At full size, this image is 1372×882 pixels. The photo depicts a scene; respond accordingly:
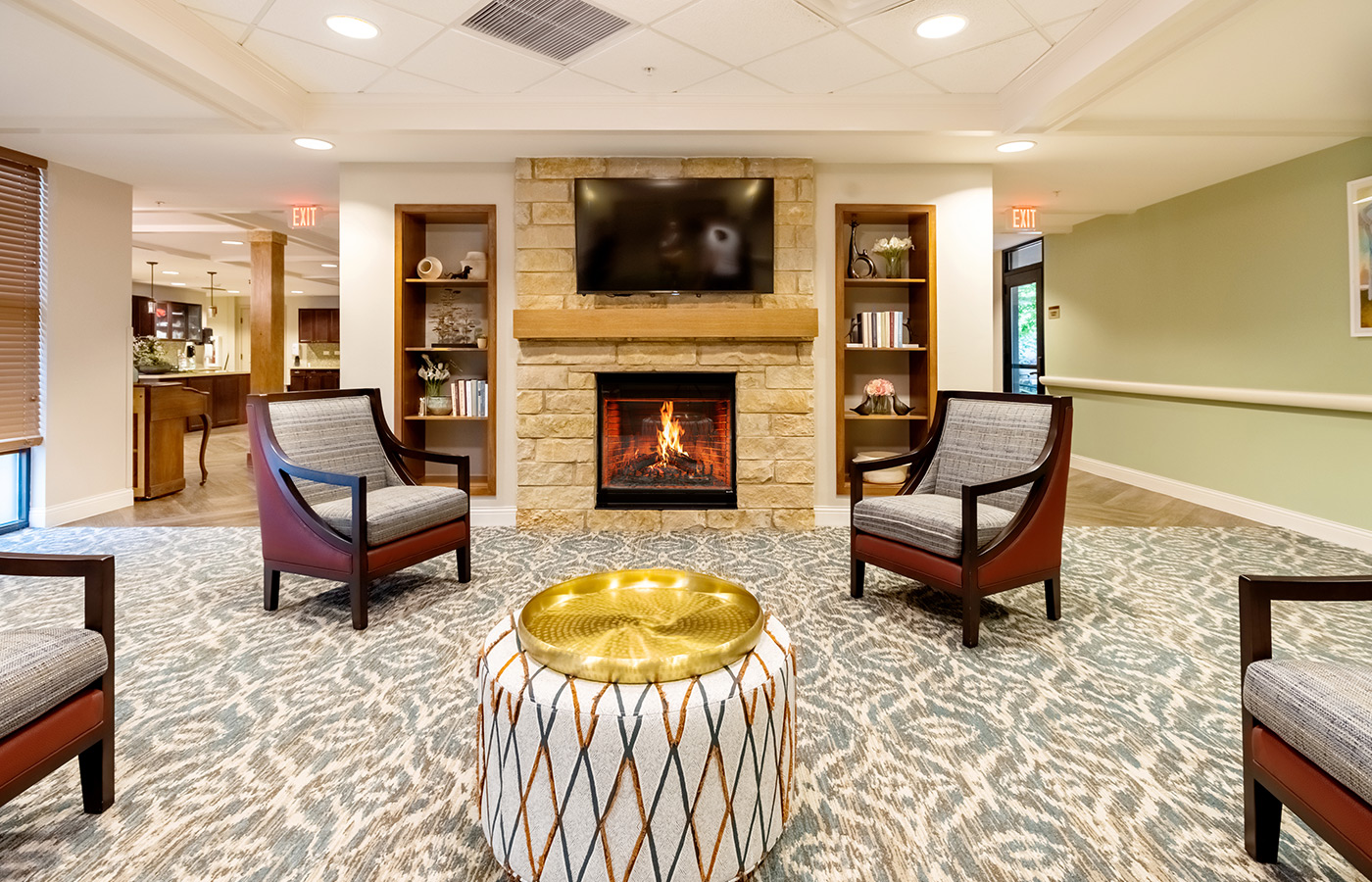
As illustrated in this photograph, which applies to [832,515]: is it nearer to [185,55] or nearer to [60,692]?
[60,692]

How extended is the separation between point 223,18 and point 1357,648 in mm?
5283

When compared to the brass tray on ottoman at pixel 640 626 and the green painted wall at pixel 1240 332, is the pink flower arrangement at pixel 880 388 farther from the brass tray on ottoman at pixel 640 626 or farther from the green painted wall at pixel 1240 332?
the brass tray on ottoman at pixel 640 626

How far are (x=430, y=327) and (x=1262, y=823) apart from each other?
4938 millimetres

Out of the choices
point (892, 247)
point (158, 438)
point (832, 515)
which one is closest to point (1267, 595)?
point (832, 515)

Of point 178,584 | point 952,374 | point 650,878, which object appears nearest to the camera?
point 650,878

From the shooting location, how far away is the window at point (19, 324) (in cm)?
417

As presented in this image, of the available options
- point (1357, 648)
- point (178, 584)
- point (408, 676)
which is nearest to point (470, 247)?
point (178, 584)

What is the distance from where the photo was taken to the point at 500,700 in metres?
1.23

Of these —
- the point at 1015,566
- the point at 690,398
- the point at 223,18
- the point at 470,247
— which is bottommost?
the point at 1015,566

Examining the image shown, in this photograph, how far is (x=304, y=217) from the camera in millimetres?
5316

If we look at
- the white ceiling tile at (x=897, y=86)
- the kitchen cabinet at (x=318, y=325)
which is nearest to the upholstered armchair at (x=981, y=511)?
the white ceiling tile at (x=897, y=86)

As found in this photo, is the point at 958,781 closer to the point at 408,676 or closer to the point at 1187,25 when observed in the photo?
the point at 408,676

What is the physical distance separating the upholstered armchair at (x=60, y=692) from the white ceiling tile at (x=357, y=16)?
254 centimetres

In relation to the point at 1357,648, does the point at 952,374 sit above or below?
above
